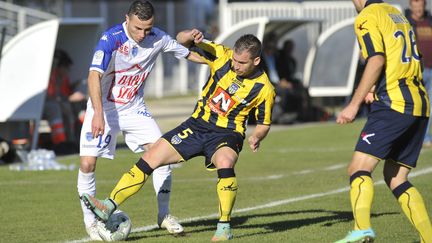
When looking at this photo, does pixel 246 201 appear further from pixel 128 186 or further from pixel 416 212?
pixel 416 212

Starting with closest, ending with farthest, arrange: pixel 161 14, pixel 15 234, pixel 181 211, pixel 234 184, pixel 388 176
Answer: pixel 388 176 < pixel 234 184 < pixel 15 234 < pixel 181 211 < pixel 161 14

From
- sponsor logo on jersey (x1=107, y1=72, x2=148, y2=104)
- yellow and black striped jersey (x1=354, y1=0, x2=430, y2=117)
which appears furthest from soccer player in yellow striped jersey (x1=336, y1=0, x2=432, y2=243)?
sponsor logo on jersey (x1=107, y1=72, x2=148, y2=104)

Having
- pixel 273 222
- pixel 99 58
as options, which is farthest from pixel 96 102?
pixel 273 222

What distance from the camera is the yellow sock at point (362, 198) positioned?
7684 mm

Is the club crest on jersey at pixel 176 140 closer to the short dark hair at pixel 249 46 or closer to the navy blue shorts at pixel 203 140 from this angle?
the navy blue shorts at pixel 203 140

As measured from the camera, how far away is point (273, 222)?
391 inches

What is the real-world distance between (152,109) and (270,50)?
5053 millimetres

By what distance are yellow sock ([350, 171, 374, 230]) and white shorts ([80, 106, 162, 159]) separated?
2280mm

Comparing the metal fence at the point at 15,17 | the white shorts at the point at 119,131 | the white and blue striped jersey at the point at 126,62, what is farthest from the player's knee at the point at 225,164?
the metal fence at the point at 15,17

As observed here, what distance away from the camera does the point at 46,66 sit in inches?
648

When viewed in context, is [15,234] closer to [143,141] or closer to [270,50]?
[143,141]

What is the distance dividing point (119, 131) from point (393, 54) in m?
2.74

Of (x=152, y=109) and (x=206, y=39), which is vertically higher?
(x=206, y=39)

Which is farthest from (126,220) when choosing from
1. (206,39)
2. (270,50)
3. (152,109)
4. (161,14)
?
(161,14)
